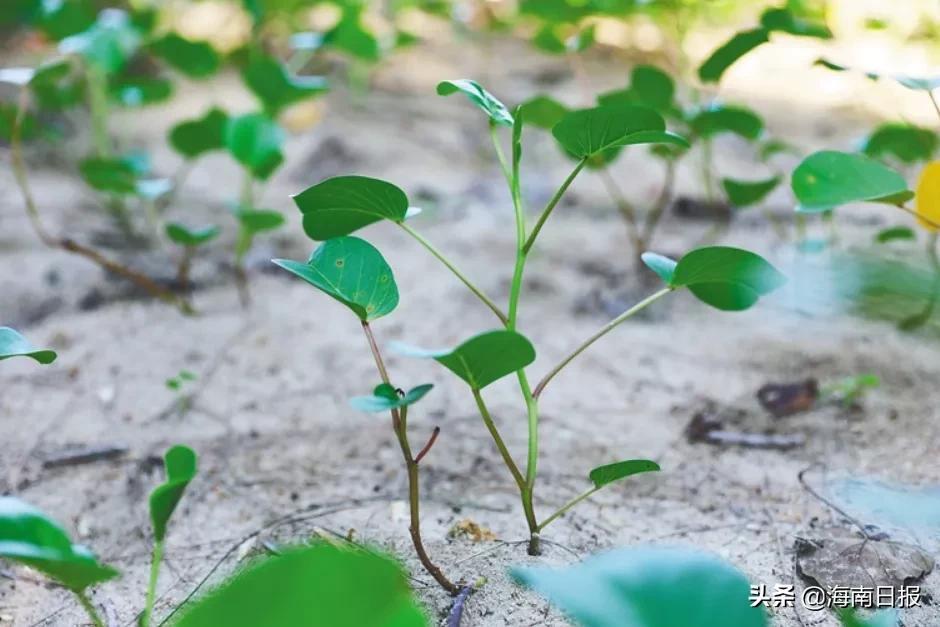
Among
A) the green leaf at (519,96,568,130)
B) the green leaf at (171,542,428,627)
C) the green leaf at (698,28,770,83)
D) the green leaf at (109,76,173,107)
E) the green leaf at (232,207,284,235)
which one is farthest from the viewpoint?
the green leaf at (109,76,173,107)

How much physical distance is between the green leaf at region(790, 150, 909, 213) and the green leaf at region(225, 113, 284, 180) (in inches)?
35.6

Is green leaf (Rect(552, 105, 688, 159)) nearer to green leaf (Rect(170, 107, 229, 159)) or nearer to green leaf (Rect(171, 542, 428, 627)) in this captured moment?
green leaf (Rect(171, 542, 428, 627))

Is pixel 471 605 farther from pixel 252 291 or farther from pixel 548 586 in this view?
pixel 252 291

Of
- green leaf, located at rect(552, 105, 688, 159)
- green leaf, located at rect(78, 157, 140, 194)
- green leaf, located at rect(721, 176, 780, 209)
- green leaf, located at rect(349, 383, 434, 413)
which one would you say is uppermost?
green leaf, located at rect(552, 105, 688, 159)

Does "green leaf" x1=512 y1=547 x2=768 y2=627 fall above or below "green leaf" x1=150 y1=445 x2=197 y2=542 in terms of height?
above

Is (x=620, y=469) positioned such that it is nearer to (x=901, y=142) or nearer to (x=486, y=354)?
(x=486, y=354)

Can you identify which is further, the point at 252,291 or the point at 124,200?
the point at 124,200

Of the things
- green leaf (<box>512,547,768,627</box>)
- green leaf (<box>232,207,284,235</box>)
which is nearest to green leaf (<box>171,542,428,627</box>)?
green leaf (<box>512,547,768,627</box>)

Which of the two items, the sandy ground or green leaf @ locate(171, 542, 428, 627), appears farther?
the sandy ground

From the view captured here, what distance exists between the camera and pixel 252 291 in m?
1.59

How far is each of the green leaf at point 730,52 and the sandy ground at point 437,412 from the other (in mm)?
410

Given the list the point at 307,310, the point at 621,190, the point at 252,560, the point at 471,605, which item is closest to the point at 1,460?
the point at 252,560

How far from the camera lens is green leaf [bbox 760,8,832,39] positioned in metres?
1.28

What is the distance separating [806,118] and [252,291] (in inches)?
65.8
